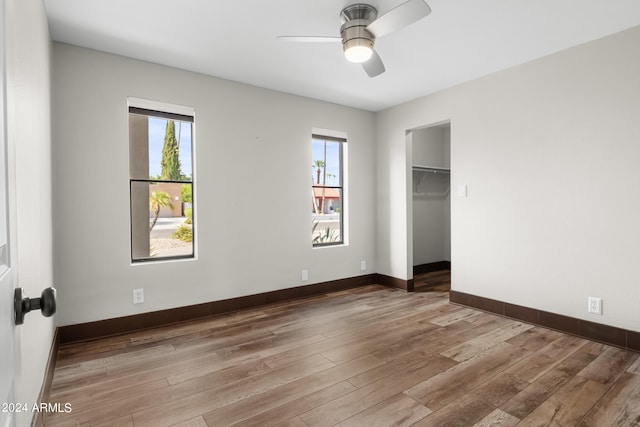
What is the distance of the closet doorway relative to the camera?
570cm

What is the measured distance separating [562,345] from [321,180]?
3037 mm

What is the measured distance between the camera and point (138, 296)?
307 centimetres

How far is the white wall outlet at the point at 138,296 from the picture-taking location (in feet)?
10.0

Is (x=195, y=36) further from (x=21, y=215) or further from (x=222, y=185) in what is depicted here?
(x=21, y=215)

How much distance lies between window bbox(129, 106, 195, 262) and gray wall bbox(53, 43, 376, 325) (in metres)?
0.14

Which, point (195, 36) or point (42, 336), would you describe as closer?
point (42, 336)

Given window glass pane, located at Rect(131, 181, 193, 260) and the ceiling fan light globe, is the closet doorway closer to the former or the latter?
the ceiling fan light globe

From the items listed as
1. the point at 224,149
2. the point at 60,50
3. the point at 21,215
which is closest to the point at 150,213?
the point at 224,149

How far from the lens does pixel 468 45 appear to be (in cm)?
288

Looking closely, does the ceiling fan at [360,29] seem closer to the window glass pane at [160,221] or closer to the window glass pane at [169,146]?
the window glass pane at [169,146]

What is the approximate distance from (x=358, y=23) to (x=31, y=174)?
2.12m

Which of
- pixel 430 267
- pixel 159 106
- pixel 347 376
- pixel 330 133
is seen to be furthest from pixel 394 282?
pixel 159 106

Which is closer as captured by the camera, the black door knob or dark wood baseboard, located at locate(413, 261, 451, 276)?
the black door knob

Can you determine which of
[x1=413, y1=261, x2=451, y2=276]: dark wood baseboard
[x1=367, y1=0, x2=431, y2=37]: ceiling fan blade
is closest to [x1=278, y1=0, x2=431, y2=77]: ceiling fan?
[x1=367, y1=0, x2=431, y2=37]: ceiling fan blade
